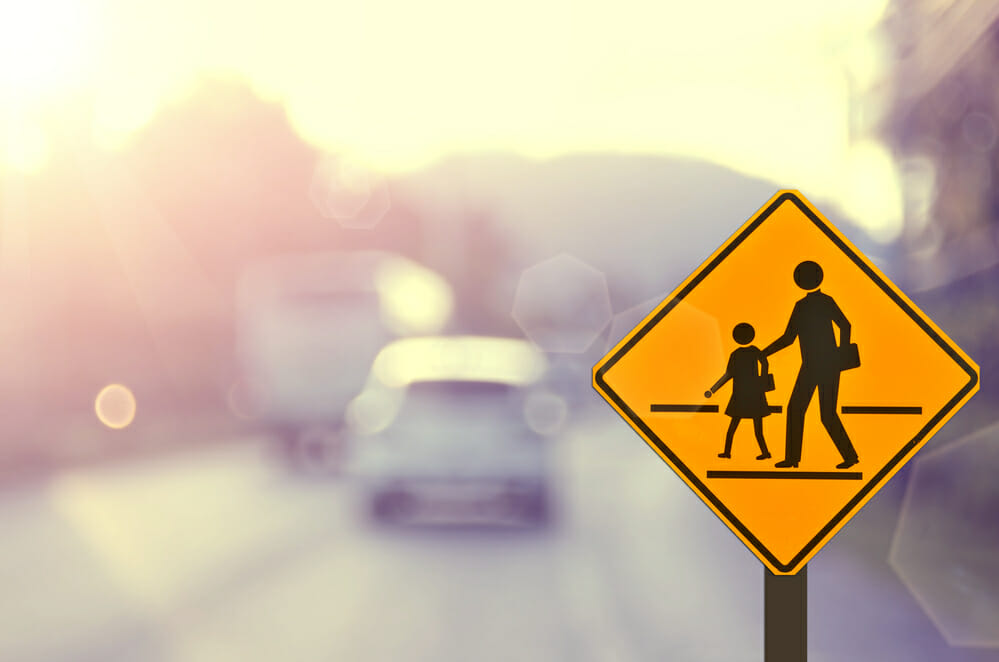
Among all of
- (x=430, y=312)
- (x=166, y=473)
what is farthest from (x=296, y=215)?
(x=166, y=473)

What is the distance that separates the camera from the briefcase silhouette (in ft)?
7.66

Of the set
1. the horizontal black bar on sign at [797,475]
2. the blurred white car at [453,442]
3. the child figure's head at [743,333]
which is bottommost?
the horizontal black bar on sign at [797,475]

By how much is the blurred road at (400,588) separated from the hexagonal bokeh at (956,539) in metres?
0.21

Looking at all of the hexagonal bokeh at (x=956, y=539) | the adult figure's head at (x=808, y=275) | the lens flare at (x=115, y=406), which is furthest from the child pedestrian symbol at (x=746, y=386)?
the lens flare at (x=115, y=406)

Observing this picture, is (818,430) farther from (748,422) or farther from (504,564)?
(504,564)

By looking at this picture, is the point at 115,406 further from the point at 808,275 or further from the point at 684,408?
the point at 808,275

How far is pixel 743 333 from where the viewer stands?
2.37 meters

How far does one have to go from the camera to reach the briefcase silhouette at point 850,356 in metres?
2.33

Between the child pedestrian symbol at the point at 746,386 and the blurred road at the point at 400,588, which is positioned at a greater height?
the blurred road at the point at 400,588

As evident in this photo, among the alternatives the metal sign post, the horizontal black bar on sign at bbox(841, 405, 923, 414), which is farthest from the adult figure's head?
the metal sign post

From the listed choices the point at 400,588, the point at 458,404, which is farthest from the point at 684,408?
the point at 458,404

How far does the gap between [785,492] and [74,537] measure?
9.01m

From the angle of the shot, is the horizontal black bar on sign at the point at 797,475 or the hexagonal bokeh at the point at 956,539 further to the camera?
the hexagonal bokeh at the point at 956,539

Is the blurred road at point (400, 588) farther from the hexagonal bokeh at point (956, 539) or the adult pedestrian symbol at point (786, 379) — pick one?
the adult pedestrian symbol at point (786, 379)
